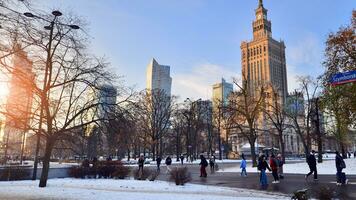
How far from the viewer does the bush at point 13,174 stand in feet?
72.7

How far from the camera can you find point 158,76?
134 meters

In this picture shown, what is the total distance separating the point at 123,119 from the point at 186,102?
46.6 m

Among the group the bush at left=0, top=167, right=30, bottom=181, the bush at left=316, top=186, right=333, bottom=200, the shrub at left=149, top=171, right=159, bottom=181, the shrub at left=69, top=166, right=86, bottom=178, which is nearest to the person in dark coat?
the shrub at left=149, top=171, right=159, bottom=181

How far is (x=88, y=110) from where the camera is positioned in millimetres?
19219

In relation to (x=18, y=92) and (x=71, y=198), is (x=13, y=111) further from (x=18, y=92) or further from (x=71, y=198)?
(x=71, y=198)

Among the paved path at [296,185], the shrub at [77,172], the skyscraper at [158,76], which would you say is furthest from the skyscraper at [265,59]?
the shrub at [77,172]

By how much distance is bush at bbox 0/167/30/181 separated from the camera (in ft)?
72.7

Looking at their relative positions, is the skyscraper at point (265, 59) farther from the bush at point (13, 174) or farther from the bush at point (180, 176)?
the bush at point (180, 176)

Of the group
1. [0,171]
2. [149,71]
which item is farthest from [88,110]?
[149,71]

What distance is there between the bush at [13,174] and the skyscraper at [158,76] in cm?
10844

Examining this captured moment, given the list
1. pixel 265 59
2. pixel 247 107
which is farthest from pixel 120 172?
pixel 265 59

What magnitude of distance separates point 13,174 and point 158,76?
112615mm

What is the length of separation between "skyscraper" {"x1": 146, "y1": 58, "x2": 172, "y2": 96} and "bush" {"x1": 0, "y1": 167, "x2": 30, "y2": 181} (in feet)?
356

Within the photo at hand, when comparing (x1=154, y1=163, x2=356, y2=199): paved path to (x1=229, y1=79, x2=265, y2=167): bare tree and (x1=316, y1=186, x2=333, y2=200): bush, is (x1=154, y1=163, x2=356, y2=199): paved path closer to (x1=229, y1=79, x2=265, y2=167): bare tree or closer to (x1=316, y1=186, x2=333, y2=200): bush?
(x1=316, y1=186, x2=333, y2=200): bush
